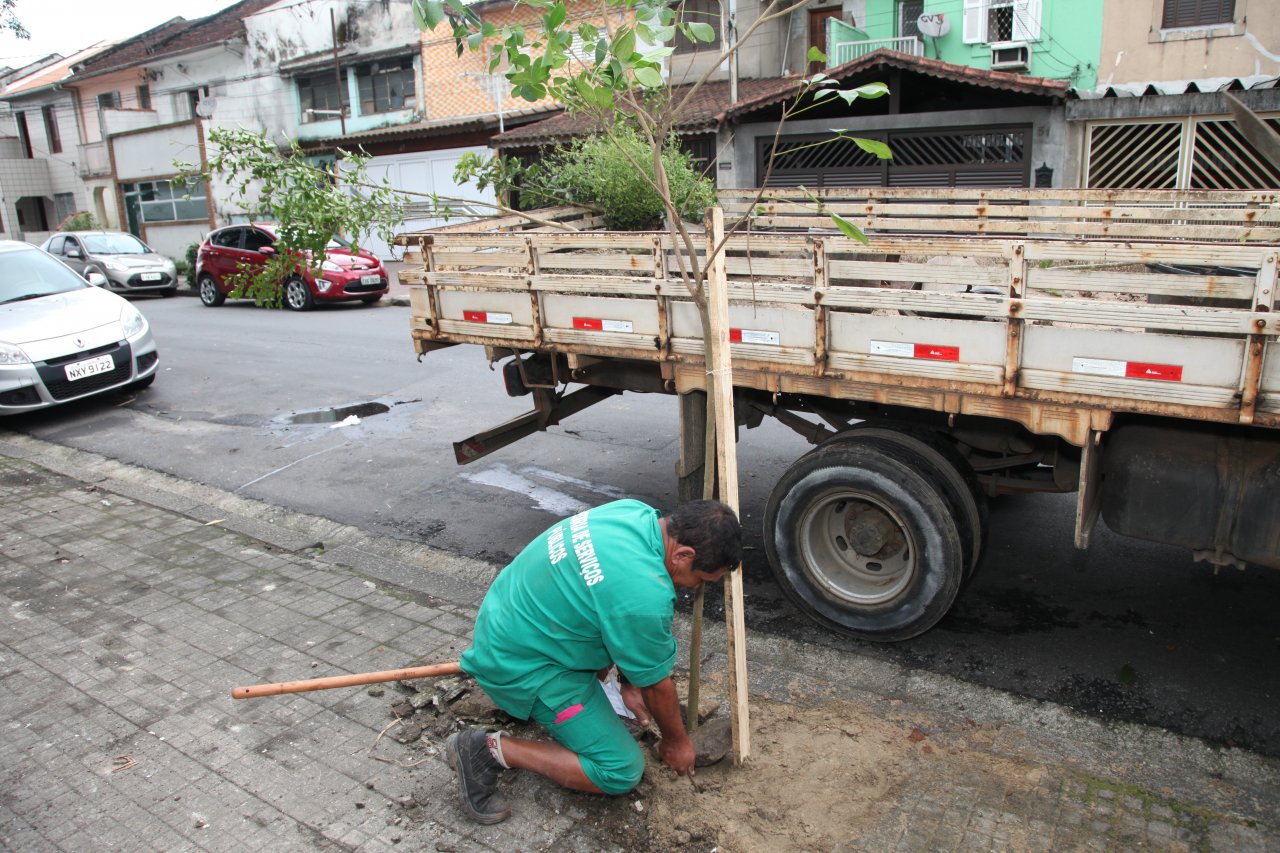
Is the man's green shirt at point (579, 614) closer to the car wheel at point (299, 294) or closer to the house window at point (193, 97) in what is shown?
the car wheel at point (299, 294)

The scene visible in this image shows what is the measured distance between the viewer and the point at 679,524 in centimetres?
306

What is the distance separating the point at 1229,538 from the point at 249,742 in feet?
13.0

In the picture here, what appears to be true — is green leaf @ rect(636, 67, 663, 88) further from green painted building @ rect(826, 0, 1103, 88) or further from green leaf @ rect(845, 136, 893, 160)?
green painted building @ rect(826, 0, 1103, 88)

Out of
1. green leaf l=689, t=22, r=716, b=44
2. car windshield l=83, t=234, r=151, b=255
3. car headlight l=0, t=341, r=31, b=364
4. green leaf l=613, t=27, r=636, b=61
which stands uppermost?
green leaf l=689, t=22, r=716, b=44

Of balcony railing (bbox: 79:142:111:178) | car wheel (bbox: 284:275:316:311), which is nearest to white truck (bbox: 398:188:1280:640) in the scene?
car wheel (bbox: 284:275:316:311)

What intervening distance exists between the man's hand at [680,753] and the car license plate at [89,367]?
774 centimetres

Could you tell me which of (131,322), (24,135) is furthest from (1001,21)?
(24,135)

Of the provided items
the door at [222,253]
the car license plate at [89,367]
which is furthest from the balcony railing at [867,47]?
the car license plate at [89,367]

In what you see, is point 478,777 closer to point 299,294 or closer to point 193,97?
point 299,294

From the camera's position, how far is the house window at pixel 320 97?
27.0m

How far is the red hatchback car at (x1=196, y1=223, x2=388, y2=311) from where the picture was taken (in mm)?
15820

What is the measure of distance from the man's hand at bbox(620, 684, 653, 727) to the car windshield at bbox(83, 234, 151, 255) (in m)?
20.1

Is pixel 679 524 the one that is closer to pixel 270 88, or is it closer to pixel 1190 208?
pixel 1190 208

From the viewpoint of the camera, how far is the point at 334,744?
370 centimetres
